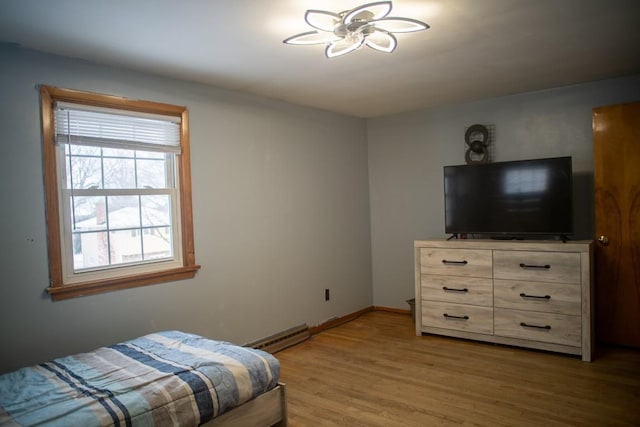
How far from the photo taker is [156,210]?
127 inches

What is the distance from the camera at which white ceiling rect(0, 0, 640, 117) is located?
213 cm

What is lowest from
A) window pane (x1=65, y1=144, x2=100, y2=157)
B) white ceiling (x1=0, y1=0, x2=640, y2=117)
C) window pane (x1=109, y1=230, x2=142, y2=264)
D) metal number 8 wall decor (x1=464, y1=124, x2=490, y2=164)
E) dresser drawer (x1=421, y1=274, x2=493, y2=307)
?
dresser drawer (x1=421, y1=274, x2=493, y2=307)

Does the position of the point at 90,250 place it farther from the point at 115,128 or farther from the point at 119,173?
the point at 115,128

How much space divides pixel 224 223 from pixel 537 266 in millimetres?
2612

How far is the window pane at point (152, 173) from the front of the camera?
10.3ft

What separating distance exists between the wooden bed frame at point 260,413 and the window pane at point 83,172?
173 centimetres

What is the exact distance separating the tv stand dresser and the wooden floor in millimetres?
129

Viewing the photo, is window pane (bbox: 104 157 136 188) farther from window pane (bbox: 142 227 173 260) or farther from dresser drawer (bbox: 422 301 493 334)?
dresser drawer (bbox: 422 301 493 334)

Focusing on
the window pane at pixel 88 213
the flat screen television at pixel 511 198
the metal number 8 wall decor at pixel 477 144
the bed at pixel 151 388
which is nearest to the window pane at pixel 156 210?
the window pane at pixel 88 213

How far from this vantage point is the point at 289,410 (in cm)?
274

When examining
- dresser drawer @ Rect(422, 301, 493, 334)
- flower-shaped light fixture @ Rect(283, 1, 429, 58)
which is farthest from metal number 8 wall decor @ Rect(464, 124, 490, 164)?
flower-shaped light fixture @ Rect(283, 1, 429, 58)

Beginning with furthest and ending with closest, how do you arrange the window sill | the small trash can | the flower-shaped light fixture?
the small trash can → the window sill → the flower-shaped light fixture

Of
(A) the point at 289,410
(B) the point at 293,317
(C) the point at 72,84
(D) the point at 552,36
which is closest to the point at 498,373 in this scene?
(A) the point at 289,410

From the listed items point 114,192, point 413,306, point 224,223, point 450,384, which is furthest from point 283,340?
point 114,192
